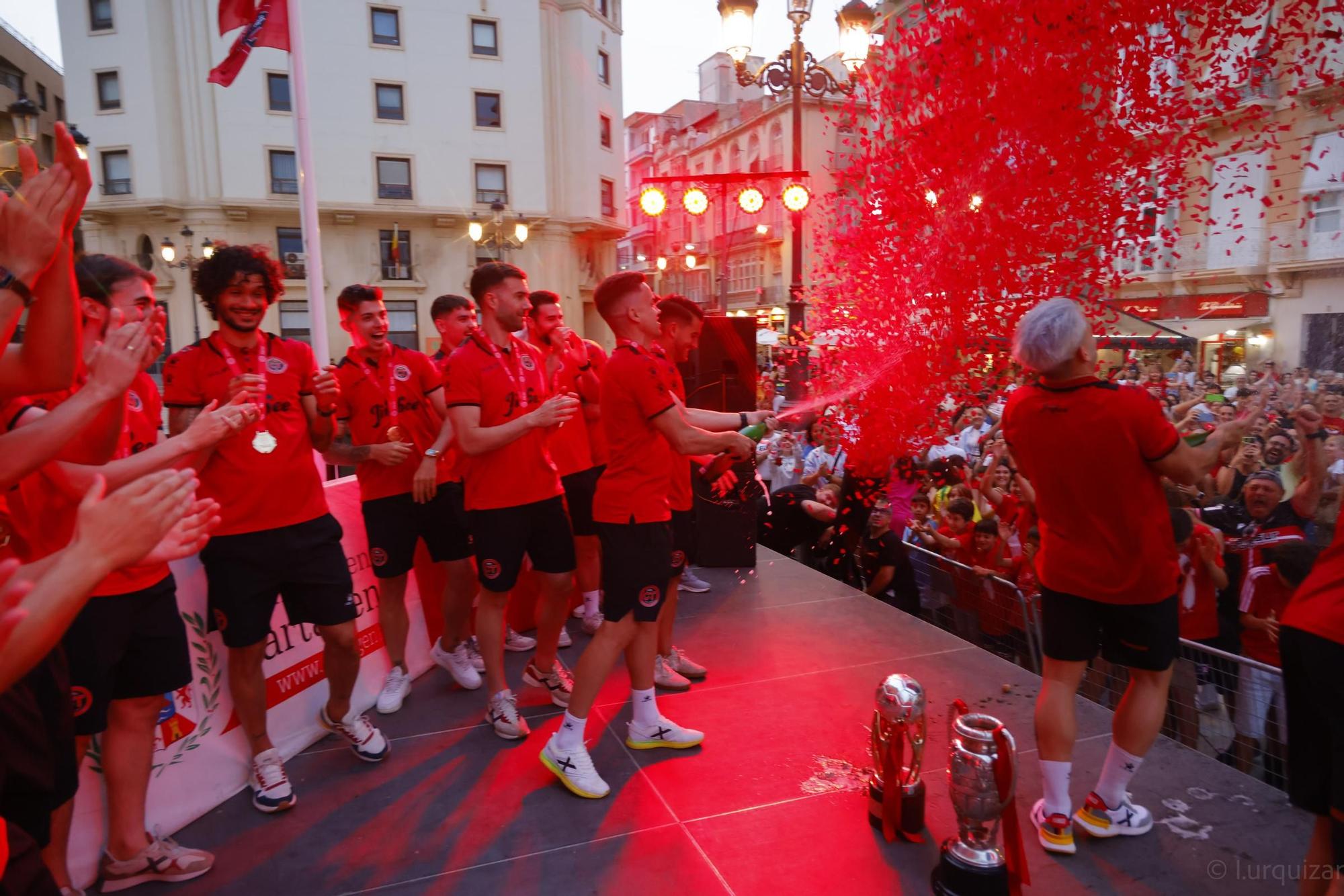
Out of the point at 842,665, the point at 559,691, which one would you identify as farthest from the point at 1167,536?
the point at 559,691

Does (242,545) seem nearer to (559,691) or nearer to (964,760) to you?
(559,691)

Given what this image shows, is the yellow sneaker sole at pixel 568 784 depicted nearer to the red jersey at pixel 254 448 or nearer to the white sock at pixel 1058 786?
the red jersey at pixel 254 448

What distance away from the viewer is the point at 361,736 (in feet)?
11.8

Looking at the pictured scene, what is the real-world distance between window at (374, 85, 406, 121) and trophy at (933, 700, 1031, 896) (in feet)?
104

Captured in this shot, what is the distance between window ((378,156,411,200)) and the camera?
29.0 m

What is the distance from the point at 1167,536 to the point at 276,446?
337 cm

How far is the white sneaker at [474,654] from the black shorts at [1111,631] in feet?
9.97

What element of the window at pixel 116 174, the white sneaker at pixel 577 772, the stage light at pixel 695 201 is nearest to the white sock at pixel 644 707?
the white sneaker at pixel 577 772

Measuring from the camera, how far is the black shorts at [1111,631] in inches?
110

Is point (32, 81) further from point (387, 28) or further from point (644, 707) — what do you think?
point (644, 707)

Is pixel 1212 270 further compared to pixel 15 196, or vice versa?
pixel 1212 270

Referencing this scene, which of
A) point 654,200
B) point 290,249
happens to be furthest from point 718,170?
point 654,200

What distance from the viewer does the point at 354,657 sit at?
138 inches

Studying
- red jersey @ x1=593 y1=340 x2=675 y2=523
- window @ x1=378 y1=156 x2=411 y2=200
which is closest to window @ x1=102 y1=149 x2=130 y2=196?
window @ x1=378 y1=156 x2=411 y2=200
